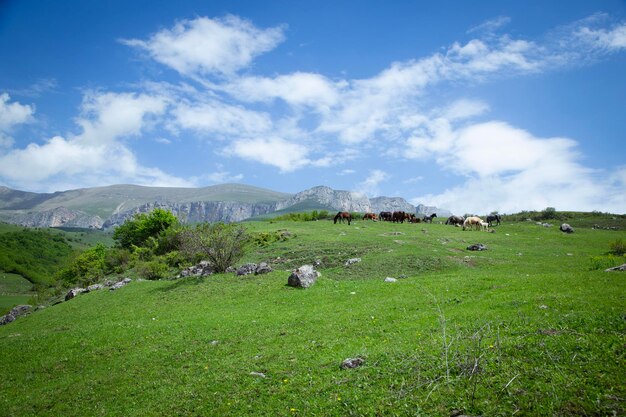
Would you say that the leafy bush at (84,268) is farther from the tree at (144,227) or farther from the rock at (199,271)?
the rock at (199,271)

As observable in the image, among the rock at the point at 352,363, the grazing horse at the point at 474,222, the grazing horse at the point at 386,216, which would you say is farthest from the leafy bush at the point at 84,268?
the grazing horse at the point at 474,222

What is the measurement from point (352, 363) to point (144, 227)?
2621 inches

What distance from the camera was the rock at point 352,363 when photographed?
Result: 11031mm

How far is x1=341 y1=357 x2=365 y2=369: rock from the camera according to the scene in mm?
11031

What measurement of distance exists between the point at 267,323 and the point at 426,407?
11.8 metres

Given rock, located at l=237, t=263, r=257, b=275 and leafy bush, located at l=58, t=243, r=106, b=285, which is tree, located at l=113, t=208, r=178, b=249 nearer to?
leafy bush, located at l=58, t=243, r=106, b=285

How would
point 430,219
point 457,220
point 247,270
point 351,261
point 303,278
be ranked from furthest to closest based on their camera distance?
point 430,219, point 457,220, point 351,261, point 247,270, point 303,278

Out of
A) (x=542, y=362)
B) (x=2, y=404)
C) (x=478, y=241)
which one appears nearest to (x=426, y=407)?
(x=542, y=362)

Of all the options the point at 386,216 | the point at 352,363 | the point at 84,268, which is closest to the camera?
the point at 352,363

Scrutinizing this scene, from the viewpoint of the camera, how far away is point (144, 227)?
6881 centimetres

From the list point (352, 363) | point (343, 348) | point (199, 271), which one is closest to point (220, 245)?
point (199, 271)

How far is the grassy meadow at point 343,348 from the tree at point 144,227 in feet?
129

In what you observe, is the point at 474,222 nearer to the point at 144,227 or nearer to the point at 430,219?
the point at 430,219

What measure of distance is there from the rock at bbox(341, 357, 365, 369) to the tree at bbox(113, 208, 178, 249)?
6327 cm
